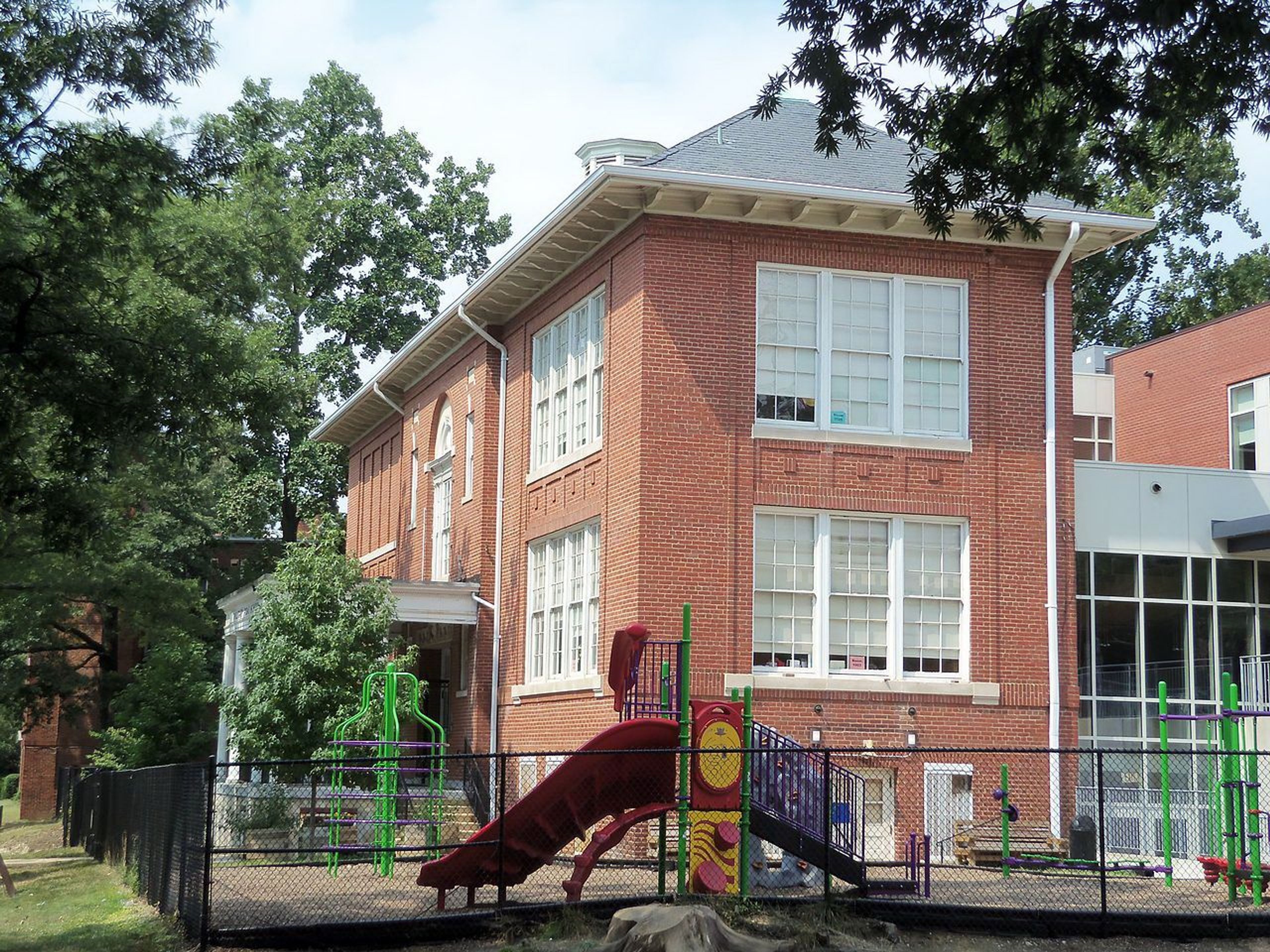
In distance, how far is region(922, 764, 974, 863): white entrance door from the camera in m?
22.5

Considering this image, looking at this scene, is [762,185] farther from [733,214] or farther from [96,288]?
[96,288]

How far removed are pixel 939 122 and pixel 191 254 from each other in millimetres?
14667

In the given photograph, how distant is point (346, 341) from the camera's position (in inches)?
2034

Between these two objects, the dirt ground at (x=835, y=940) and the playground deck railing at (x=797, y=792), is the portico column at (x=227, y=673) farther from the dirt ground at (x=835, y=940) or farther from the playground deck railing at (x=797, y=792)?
the dirt ground at (x=835, y=940)

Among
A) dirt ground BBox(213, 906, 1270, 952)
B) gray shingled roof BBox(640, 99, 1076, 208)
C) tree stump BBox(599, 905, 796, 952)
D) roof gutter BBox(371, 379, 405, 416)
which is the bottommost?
dirt ground BBox(213, 906, 1270, 952)

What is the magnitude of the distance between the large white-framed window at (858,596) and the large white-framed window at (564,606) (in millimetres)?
2965

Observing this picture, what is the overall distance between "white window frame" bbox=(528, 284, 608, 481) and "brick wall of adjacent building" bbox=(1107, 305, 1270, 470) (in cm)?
1362

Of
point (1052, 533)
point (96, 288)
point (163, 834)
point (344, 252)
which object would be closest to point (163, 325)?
point (96, 288)

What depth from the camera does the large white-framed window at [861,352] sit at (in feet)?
76.5

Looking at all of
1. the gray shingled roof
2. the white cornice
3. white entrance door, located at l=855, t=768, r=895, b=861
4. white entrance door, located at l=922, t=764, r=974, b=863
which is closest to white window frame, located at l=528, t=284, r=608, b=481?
the white cornice

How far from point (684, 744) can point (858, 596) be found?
7021 millimetres

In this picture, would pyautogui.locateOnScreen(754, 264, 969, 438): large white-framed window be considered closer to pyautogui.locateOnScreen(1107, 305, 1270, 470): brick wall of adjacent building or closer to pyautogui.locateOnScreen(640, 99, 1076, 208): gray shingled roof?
pyautogui.locateOnScreen(640, 99, 1076, 208): gray shingled roof

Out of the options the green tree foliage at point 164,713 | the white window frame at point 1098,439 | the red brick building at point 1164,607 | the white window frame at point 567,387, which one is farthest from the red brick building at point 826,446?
the green tree foliage at point 164,713

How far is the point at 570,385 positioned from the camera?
2638 centimetres
